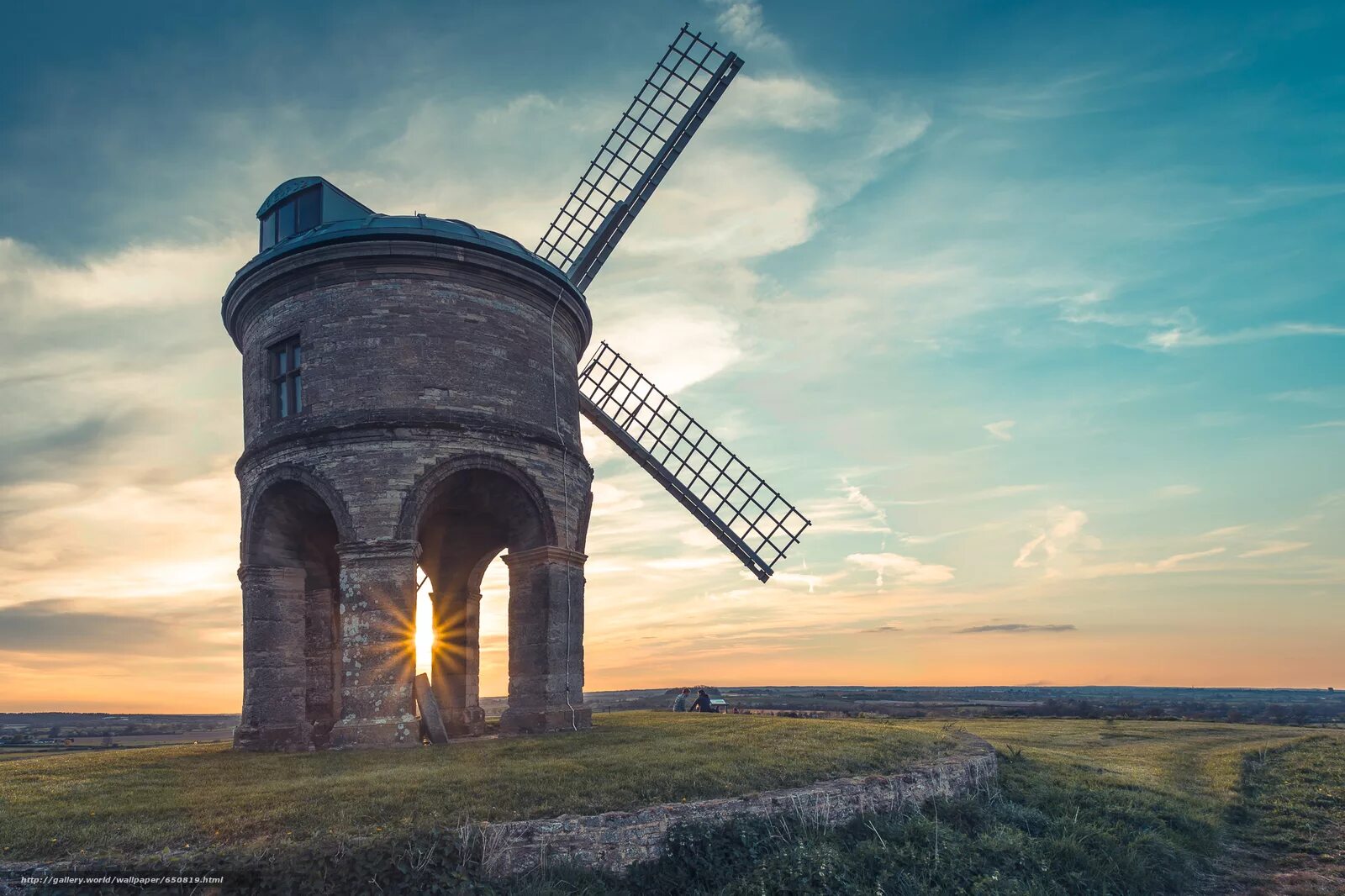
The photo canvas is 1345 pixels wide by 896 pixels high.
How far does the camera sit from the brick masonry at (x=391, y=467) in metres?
14.7

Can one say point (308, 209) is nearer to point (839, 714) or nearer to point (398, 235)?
point (398, 235)

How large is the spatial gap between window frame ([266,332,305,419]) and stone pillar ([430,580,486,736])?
17.4 feet

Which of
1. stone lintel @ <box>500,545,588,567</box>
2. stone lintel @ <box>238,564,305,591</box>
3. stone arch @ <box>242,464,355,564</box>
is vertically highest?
stone arch @ <box>242,464,355,564</box>

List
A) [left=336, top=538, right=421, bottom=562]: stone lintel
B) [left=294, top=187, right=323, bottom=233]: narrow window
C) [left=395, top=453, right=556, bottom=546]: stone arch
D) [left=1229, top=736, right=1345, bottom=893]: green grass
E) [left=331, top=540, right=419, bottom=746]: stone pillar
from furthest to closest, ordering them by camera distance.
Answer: [left=294, top=187, right=323, bottom=233]: narrow window, [left=395, top=453, right=556, bottom=546]: stone arch, [left=336, top=538, right=421, bottom=562]: stone lintel, [left=331, top=540, right=419, bottom=746]: stone pillar, [left=1229, top=736, right=1345, bottom=893]: green grass

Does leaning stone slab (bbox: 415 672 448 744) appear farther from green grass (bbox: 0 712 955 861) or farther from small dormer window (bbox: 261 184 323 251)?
small dormer window (bbox: 261 184 323 251)

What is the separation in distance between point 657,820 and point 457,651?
36.6 feet

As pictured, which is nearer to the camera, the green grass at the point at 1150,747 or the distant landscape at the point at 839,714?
the green grass at the point at 1150,747

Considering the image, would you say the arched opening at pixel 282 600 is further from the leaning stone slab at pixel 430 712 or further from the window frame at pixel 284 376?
the leaning stone slab at pixel 430 712

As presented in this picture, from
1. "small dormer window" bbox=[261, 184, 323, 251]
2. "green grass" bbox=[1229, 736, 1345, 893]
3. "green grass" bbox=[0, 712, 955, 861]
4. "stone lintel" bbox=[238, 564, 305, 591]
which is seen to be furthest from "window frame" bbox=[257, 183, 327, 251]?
"green grass" bbox=[1229, 736, 1345, 893]

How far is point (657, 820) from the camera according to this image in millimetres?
9266

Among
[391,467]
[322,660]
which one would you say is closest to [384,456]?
[391,467]

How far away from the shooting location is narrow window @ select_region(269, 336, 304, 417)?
16.3m

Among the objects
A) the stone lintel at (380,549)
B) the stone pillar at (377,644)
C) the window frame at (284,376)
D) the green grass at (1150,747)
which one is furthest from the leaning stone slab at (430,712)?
the green grass at (1150,747)

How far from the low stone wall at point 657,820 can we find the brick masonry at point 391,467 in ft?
20.2
